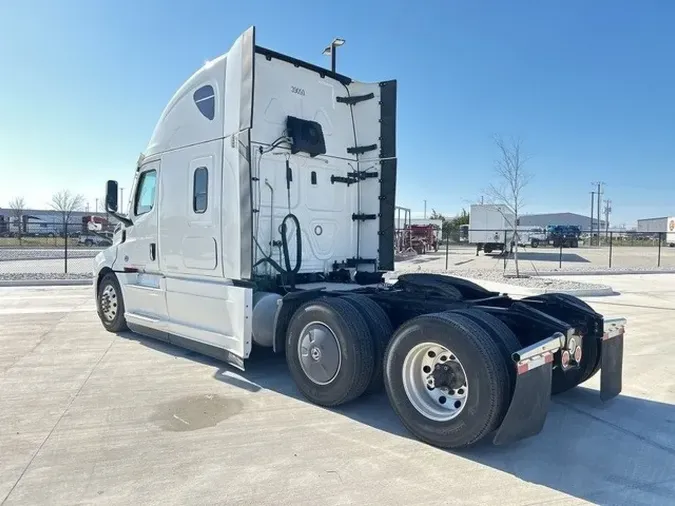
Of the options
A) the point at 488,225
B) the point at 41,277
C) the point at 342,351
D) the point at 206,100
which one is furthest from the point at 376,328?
the point at 488,225

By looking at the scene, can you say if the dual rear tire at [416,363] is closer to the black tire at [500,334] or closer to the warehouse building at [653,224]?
the black tire at [500,334]

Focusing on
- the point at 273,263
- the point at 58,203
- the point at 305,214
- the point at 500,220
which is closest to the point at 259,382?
the point at 273,263

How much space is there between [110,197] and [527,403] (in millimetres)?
6492

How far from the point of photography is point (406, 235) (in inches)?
1325

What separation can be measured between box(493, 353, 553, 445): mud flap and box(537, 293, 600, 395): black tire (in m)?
1.02

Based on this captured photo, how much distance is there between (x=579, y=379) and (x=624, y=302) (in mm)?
8675

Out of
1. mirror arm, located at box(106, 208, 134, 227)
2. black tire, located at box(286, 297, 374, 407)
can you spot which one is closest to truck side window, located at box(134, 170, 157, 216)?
mirror arm, located at box(106, 208, 134, 227)

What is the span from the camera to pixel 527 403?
144 inches

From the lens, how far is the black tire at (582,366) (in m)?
4.78

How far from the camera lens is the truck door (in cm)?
705

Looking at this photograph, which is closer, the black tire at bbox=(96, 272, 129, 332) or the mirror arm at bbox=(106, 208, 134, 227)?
the mirror arm at bbox=(106, 208, 134, 227)

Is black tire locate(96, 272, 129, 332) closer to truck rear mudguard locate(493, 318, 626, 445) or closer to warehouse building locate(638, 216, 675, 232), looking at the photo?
truck rear mudguard locate(493, 318, 626, 445)

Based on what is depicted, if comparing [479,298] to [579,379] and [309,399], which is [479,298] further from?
[309,399]

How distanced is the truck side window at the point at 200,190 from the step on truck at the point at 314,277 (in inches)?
0.9
